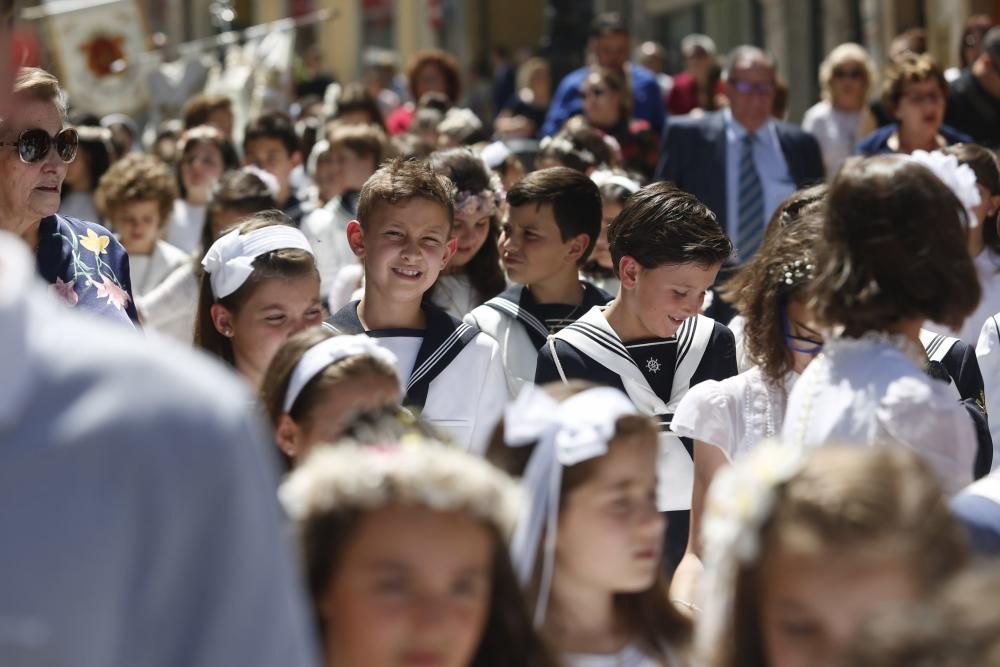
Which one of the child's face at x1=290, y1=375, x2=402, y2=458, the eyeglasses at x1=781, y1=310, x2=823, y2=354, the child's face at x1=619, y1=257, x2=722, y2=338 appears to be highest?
the child's face at x1=290, y1=375, x2=402, y2=458

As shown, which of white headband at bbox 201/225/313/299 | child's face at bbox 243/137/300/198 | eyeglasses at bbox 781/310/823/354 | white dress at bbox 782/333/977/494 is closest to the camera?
white dress at bbox 782/333/977/494

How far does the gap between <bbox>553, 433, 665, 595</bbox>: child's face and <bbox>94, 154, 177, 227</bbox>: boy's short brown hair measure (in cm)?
Result: 563

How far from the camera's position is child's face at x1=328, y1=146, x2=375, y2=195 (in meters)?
8.77

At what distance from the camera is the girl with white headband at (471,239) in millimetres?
6488

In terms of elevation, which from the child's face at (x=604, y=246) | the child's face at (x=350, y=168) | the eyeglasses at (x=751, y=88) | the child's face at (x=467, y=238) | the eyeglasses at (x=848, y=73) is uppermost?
the child's face at (x=467, y=238)

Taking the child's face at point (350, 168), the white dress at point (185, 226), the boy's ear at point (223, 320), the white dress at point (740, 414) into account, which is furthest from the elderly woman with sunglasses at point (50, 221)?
the white dress at point (185, 226)

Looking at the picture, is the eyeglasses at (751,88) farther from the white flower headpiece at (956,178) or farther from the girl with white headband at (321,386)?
the girl with white headband at (321,386)

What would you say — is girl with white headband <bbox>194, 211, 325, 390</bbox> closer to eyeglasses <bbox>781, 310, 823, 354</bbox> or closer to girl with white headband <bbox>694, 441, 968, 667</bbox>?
eyeglasses <bbox>781, 310, 823, 354</bbox>

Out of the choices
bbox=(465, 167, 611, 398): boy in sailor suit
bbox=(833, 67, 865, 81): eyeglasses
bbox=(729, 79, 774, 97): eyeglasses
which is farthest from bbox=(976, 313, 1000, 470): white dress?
bbox=(833, 67, 865, 81): eyeglasses

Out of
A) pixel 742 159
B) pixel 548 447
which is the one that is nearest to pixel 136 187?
pixel 742 159

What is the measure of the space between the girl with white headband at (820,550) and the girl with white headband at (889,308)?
1.73 feet

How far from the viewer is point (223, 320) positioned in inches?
196

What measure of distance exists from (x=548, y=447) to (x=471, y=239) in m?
3.41

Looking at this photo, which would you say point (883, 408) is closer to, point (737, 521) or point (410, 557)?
point (737, 521)
